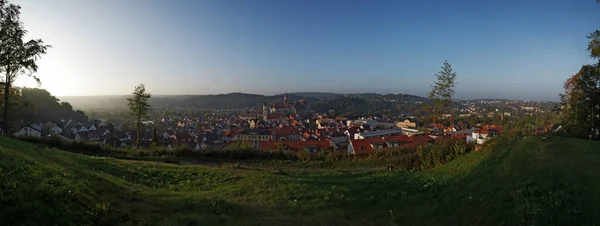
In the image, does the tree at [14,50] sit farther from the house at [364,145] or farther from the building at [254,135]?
the building at [254,135]

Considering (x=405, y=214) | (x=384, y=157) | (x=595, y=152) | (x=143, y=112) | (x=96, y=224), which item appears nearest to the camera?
(x=96, y=224)

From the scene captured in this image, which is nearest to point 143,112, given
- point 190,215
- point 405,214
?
point 190,215

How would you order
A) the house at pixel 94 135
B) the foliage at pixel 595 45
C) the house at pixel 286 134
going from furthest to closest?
the house at pixel 286 134 < the house at pixel 94 135 < the foliage at pixel 595 45

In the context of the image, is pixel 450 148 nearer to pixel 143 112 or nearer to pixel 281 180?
pixel 281 180

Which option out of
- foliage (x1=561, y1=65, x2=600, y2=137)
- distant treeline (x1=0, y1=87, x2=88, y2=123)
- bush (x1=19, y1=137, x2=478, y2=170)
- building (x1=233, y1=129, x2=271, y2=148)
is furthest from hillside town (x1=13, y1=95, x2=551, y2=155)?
bush (x1=19, y1=137, x2=478, y2=170)

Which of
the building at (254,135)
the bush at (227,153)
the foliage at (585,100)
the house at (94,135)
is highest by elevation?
the foliage at (585,100)

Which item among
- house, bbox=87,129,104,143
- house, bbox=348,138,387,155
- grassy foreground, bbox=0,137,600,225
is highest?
grassy foreground, bbox=0,137,600,225

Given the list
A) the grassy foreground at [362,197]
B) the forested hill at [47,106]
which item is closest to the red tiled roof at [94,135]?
the forested hill at [47,106]

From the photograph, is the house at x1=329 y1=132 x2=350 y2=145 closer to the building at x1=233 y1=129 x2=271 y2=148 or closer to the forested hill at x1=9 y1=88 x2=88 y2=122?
the building at x1=233 y1=129 x2=271 y2=148
